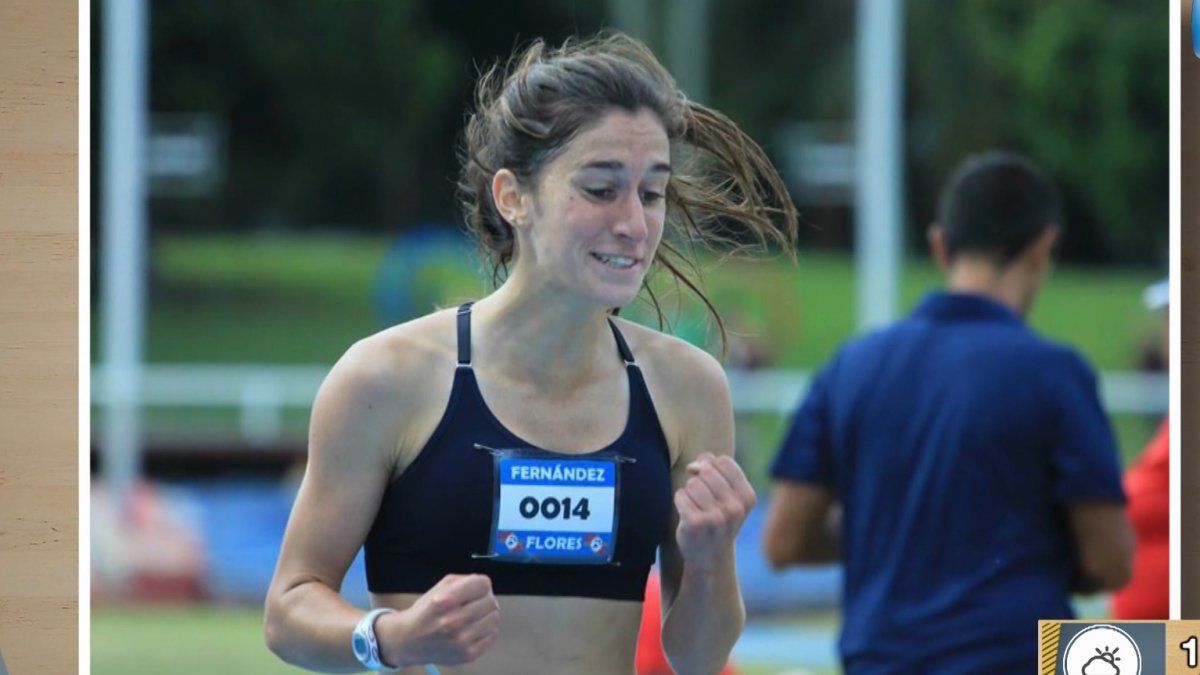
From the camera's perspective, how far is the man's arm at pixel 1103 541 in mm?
2994

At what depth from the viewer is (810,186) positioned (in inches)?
871

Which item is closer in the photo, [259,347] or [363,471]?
[363,471]

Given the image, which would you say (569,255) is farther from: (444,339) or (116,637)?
(116,637)

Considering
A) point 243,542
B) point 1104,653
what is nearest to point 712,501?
point 1104,653

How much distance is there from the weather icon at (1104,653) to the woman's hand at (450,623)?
1.28 m

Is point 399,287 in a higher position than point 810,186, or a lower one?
lower

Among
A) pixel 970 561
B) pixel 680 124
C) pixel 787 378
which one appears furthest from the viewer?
pixel 787 378

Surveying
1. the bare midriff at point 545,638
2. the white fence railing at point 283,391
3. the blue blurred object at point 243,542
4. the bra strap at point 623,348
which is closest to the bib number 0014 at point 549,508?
the bare midriff at point 545,638

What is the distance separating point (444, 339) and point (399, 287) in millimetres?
10255

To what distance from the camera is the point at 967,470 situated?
3.03 metres

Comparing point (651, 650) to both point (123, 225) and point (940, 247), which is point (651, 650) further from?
point (123, 225)

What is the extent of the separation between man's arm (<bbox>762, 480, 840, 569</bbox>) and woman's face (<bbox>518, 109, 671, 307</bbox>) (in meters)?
1.06

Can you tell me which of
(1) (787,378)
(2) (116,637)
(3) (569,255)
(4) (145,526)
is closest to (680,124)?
(3) (569,255)

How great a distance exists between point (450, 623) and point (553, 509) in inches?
10.4
